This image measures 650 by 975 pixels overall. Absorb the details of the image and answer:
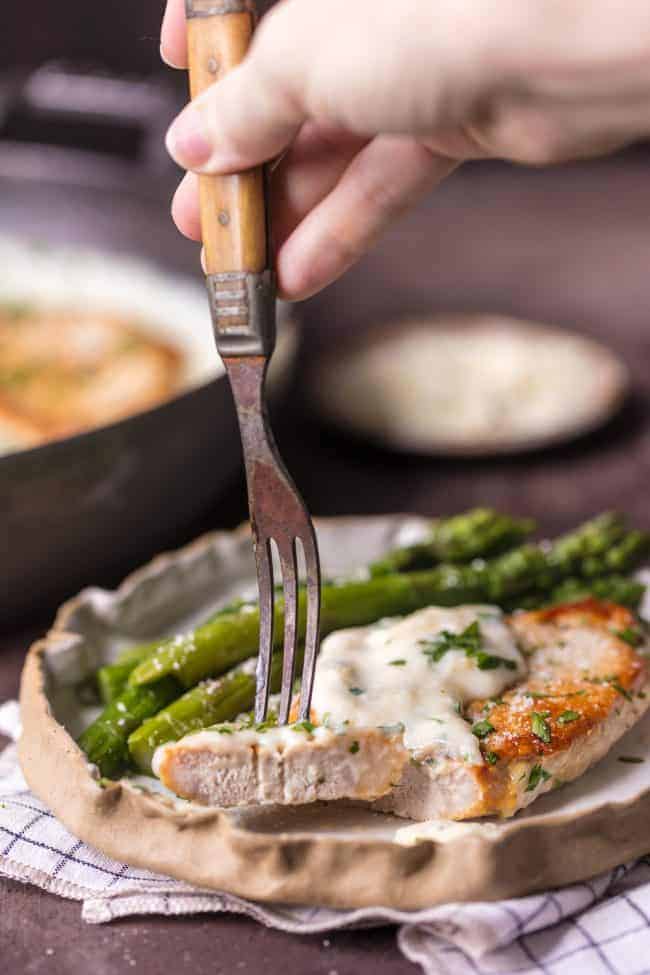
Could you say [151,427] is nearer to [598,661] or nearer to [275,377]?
[275,377]

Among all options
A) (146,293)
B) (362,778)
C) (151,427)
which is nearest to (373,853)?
(362,778)

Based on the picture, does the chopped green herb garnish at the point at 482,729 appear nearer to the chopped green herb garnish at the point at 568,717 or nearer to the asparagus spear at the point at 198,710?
the chopped green herb garnish at the point at 568,717

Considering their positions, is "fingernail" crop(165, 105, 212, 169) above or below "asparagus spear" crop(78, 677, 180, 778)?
above

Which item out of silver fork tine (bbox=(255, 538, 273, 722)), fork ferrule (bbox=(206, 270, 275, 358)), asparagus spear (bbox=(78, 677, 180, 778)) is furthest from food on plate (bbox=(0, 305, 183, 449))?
fork ferrule (bbox=(206, 270, 275, 358))

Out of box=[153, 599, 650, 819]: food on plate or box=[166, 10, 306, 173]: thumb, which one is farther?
box=[153, 599, 650, 819]: food on plate

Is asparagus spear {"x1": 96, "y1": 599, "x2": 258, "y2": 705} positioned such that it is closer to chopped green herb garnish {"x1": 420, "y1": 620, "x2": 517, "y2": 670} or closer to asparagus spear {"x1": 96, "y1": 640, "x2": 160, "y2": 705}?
asparagus spear {"x1": 96, "y1": 640, "x2": 160, "y2": 705}

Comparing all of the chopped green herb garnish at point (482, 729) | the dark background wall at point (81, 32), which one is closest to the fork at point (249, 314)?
the chopped green herb garnish at point (482, 729)

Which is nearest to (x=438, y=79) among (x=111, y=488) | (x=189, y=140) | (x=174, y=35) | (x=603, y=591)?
(x=189, y=140)
